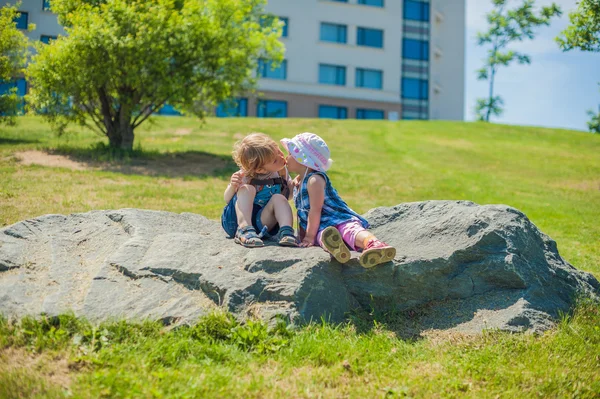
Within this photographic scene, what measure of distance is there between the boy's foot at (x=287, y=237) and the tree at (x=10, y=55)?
13.3 metres

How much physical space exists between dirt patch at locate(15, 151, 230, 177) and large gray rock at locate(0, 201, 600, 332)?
8.34 meters

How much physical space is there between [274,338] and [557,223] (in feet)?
29.9

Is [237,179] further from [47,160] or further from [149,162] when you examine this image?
[47,160]

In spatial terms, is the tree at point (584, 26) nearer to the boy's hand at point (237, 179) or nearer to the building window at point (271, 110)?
the boy's hand at point (237, 179)

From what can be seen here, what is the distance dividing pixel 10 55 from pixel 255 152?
14276 mm

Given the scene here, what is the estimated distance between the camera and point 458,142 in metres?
25.2

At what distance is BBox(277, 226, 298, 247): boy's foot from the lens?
5.35 metres

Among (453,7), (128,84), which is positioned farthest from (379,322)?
(453,7)

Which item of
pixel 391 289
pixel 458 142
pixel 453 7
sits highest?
pixel 453 7

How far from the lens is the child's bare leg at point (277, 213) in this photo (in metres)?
5.55

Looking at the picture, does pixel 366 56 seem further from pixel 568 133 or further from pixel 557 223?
pixel 557 223

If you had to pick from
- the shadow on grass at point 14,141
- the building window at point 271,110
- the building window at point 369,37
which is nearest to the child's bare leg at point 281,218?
the shadow on grass at point 14,141

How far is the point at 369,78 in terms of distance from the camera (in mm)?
44812

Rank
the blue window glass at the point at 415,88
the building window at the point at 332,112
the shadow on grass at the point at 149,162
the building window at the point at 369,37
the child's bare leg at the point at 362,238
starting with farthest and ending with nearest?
the blue window glass at the point at 415,88, the building window at the point at 369,37, the building window at the point at 332,112, the shadow on grass at the point at 149,162, the child's bare leg at the point at 362,238
